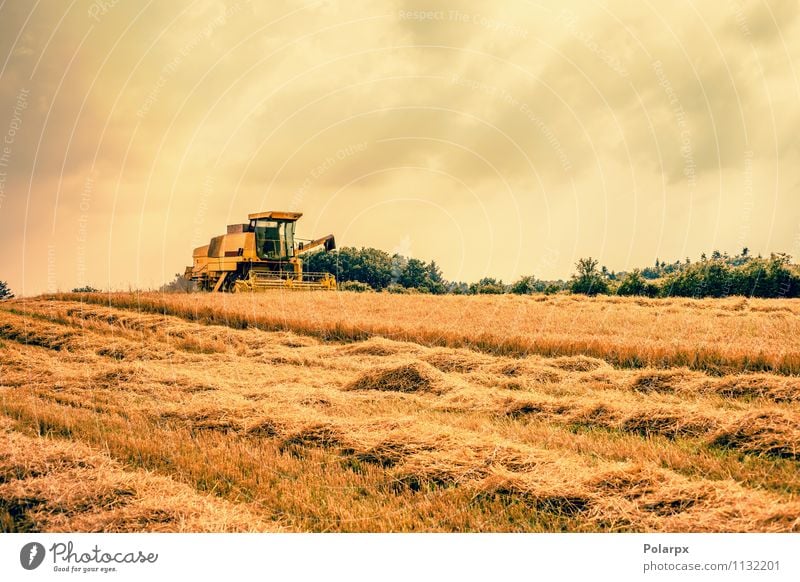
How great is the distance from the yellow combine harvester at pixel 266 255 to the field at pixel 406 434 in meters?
12.7

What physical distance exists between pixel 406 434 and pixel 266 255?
2237cm

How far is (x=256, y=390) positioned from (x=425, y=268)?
2401 centimetres

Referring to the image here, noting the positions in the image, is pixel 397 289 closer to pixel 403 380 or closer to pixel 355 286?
pixel 355 286

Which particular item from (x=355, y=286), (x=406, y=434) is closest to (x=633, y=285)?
(x=355, y=286)

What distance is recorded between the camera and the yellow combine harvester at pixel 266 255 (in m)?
26.7

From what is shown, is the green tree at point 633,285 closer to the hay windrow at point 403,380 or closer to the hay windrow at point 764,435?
the hay windrow at point 403,380

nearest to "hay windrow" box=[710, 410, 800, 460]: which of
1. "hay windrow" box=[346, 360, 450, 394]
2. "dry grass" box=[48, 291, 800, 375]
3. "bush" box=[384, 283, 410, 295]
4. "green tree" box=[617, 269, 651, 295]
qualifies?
"hay windrow" box=[346, 360, 450, 394]

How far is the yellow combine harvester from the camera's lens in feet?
87.6

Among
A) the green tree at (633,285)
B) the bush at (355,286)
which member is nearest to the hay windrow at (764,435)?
the bush at (355,286)

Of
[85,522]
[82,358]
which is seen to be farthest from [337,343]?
[85,522]

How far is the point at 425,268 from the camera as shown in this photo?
1276 inches

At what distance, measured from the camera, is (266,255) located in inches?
1070

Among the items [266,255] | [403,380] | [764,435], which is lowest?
[764,435]

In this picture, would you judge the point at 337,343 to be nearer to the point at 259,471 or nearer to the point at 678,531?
the point at 259,471
